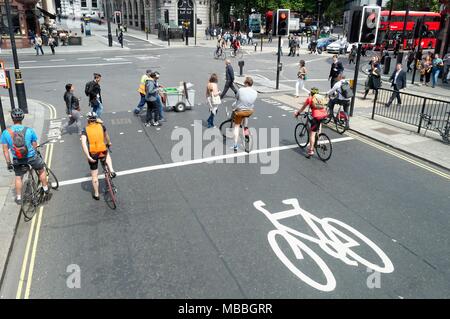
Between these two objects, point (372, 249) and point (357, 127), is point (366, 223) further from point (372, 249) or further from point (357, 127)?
point (357, 127)

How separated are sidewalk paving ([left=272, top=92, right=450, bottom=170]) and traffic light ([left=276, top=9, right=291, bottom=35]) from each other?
5.40m

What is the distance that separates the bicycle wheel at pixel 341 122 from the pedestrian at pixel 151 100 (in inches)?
241

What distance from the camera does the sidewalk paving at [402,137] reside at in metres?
10.5

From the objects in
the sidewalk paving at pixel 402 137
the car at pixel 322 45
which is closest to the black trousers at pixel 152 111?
the sidewalk paving at pixel 402 137

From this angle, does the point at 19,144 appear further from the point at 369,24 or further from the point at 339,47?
the point at 339,47

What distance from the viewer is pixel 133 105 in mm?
15977

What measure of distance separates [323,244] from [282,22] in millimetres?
→ 14282

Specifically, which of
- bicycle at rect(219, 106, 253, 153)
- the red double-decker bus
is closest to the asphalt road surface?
bicycle at rect(219, 106, 253, 153)

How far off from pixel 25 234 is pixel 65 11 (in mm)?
112301

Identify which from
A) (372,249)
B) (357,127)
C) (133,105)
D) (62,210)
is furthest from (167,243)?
(133,105)

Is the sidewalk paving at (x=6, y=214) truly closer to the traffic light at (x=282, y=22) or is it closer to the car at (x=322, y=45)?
the traffic light at (x=282, y=22)

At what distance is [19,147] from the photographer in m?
6.79

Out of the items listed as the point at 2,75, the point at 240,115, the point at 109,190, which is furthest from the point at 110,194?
the point at 2,75

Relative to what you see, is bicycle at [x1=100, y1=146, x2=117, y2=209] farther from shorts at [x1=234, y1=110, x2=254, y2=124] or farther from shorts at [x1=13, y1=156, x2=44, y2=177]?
shorts at [x1=234, y1=110, x2=254, y2=124]
